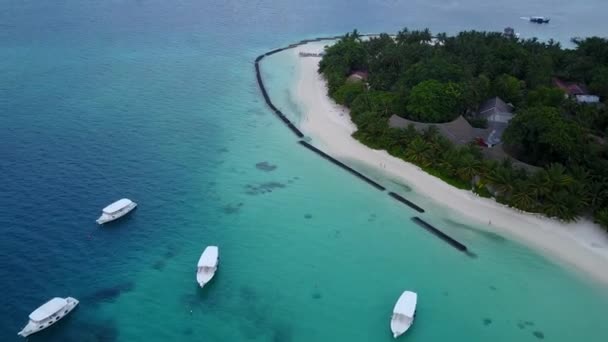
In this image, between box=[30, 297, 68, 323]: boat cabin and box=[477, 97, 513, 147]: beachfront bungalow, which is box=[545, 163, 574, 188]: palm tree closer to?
box=[477, 97, 513, 147]: beachfront bungalow

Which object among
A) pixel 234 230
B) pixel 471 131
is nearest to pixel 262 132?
pixel 234 230

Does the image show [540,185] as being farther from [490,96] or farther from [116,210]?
[116,210]

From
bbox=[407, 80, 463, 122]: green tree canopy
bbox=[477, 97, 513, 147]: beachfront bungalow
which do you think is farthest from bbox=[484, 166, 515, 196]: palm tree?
bbox=[407, 80, 463, 122]: green tree canopy

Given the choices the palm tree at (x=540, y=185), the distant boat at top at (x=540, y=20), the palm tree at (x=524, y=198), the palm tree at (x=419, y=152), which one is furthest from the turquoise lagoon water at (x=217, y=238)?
the distant boat at top at (x=540, y=20)

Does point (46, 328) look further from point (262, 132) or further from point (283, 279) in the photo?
point (262, 132)

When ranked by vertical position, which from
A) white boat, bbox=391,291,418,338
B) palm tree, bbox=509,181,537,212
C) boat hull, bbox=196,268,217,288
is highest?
boat hull, bbox=196,268,217,288

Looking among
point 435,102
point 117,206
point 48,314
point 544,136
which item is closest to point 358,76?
point 435,102
